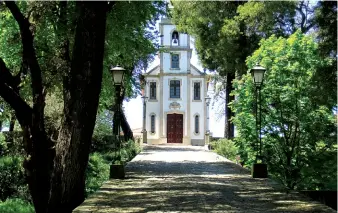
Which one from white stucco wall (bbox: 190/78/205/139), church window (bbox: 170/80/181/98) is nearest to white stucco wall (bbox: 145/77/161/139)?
church window (bbox: 170/80/181/98)

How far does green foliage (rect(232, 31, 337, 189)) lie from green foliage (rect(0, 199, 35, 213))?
770 cm

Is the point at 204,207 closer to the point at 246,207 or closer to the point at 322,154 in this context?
the point at 246,207

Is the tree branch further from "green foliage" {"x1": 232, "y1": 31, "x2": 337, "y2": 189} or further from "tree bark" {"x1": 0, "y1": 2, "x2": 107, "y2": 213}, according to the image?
"green foliage" {"x1": 232, "y1": 31, "x2": 337, "y2": 189}

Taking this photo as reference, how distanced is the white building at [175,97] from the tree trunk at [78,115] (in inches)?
1338

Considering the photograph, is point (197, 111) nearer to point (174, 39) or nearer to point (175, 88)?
point (175, 88)

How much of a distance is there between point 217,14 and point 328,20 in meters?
17.0

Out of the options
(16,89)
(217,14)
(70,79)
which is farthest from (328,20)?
(217,14)

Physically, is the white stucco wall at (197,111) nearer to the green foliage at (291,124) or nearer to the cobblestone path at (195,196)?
the green foliage at (291,124)

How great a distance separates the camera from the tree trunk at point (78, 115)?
879cm

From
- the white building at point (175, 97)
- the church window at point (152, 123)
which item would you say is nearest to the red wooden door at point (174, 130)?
the white building at point (175, 97)

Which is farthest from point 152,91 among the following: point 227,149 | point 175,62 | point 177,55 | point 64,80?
point 64,80

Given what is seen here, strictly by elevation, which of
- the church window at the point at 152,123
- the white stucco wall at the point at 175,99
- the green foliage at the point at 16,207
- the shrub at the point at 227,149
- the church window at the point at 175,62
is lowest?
the green foliage at the point at 16,207

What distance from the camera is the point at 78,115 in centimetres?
888

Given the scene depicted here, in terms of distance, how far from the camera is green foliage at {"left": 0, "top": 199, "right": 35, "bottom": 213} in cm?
1284
